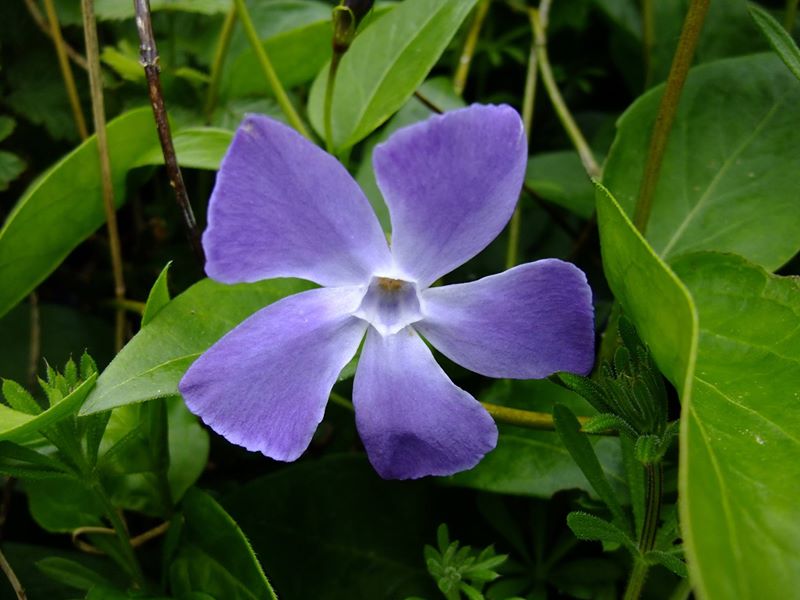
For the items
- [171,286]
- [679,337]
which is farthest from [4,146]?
[679,337]

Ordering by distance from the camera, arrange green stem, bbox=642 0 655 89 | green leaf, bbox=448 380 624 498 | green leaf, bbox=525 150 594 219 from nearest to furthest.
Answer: green leaf, bbox=448 380 624 498 < green leaf, bbox=525 150 594 219 < green stem, bbox=642 0 655 89

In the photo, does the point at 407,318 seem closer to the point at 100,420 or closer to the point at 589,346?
the point at 589,346

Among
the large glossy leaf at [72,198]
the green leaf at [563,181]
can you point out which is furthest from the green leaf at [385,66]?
the green leaf at [563,181]

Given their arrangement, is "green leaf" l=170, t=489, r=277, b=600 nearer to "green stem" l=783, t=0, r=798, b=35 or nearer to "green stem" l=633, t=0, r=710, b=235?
"green stem" l=633, t=0, r=710, b=235

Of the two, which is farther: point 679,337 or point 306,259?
point 306,259

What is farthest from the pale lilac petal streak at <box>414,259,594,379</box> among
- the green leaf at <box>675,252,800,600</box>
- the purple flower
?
the green leaf at <box>675,252,800,600</box>

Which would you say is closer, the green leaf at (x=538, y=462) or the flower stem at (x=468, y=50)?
the green leaf at (x=538, y=462)

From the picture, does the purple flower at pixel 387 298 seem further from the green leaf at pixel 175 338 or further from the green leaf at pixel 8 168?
the green leaf at pixel 8 168
